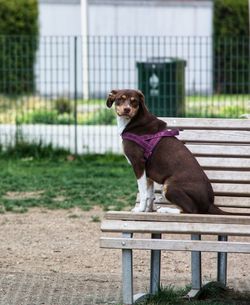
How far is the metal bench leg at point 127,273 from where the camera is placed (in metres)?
6.11

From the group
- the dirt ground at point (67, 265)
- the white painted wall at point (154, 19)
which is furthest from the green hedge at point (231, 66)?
the white painted wall at point (154, 19)

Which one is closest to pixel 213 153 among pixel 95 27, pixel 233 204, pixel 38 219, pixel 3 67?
pixel 233 204

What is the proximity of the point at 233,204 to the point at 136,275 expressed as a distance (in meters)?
1.24

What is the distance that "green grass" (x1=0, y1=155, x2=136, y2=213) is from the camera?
10812mm

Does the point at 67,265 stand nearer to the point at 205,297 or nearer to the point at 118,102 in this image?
the point at 205,297

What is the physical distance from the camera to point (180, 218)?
6.07 meters

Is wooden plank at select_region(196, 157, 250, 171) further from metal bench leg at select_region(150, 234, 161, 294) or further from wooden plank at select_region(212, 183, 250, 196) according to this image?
metal bench leg at select_region(150, 234, 161, 294)

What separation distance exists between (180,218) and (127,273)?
1.41 feet

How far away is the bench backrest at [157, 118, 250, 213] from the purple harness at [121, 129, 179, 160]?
17.7 inches

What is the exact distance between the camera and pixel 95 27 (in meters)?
26.7

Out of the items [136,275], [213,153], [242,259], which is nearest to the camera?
[213,153]

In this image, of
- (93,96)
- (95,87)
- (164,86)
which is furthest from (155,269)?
(95,87)

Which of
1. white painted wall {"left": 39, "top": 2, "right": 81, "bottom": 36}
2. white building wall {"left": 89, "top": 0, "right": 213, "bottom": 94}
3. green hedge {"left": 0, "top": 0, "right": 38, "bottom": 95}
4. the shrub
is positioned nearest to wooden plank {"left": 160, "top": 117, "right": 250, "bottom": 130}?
green hedge {"left": 0, "top": 0, "right": 38, "bottom": 95}

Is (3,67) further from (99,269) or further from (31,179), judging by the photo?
(99,269)
